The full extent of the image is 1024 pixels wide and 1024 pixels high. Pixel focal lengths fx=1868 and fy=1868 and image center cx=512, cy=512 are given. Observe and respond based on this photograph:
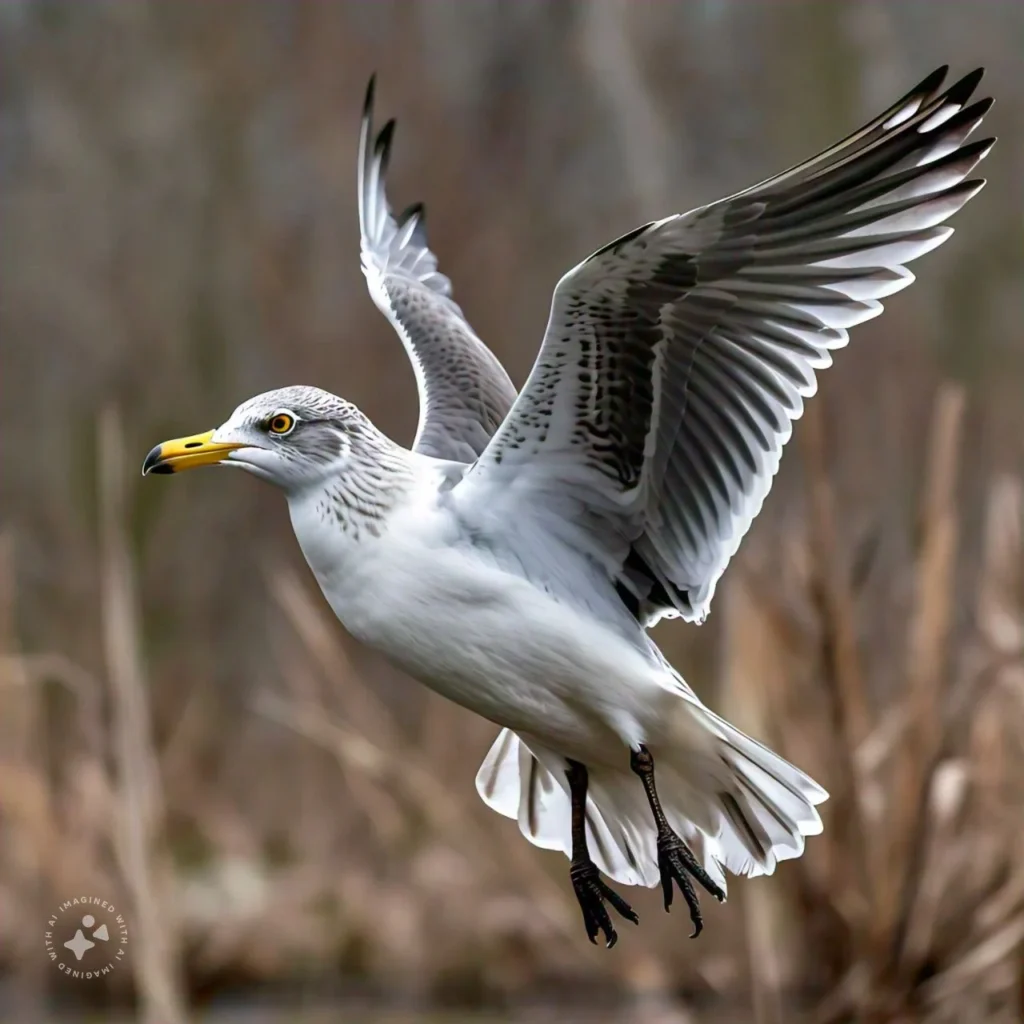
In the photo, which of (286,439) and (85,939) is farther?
(85,939)

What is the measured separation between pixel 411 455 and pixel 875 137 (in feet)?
3.15

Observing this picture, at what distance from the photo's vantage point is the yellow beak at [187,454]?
9.59 ft

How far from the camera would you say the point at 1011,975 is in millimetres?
5410

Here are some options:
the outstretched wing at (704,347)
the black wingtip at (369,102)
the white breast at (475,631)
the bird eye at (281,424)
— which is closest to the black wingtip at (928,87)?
the outstretched wing at (704,347)

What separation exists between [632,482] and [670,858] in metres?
0.63

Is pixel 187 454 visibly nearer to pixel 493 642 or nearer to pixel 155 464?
pixel 155 464

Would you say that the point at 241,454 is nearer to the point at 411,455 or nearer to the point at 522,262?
the point at 411,455

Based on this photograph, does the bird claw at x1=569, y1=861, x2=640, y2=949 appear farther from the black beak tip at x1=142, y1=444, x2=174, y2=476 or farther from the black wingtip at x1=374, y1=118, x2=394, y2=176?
the black wingtip at x1=374, y1=118, x2=394, y2=176

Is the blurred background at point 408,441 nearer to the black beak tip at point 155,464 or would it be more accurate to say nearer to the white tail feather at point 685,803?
the white tail feather at point 685,803

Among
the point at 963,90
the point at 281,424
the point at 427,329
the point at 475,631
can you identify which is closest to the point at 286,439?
the point at 281,424

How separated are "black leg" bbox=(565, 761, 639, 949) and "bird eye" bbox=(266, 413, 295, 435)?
80 centimetres

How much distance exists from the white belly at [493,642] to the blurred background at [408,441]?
5.33 feet

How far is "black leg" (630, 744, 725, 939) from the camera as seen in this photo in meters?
2.98

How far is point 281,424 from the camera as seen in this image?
3057mm
